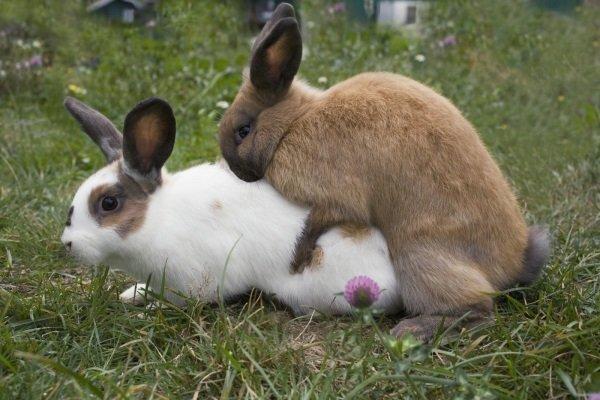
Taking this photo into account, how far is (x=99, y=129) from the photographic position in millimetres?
3336

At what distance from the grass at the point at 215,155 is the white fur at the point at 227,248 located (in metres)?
0.12

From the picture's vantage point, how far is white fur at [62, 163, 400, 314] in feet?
9.75

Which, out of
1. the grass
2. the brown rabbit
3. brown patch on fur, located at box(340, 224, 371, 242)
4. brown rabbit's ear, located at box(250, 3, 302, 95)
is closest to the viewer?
the grass

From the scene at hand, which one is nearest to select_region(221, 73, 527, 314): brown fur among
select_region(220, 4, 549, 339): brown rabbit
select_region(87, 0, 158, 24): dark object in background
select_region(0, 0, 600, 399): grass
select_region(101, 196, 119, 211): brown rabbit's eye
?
select_region(220, 4, 549, 339): brown rabbit

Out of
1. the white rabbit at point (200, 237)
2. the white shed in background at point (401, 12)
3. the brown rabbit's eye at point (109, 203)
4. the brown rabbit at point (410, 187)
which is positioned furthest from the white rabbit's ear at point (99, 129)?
the white shed in background at point (401, 12)

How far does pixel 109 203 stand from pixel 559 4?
6.88 m

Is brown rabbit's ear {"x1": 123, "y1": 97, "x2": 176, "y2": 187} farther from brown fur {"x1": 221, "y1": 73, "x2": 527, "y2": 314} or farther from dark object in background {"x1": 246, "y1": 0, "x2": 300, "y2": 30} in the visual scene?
dark object in background {"x1": 246, "y1": 0, "x2": 300, "y2": 30}

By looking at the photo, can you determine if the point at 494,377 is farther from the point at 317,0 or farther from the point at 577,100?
the point at 317,0

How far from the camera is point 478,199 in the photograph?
290cm

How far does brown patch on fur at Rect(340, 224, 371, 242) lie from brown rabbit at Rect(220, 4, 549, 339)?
0.03 meters

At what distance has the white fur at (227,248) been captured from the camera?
9.75 ft

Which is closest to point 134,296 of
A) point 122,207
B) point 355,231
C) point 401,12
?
point 122,207

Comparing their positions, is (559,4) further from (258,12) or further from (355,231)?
(355,231)

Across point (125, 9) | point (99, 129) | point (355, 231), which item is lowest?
point (125, 9)
